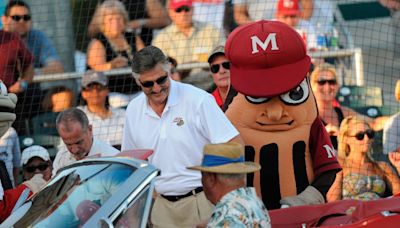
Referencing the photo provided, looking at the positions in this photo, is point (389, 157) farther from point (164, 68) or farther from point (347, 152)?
point (164, 68)

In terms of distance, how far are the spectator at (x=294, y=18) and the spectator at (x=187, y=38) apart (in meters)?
0.68

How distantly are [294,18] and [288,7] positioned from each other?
13 centimetres

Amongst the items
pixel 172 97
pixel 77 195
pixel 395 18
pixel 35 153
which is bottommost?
pixel 35 153

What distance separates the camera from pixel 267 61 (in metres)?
6.62

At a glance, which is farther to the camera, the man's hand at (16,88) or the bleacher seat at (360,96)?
the bleacher seat at (360,96)

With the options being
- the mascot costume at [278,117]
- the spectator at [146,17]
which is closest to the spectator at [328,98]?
the spectator at [146,17]

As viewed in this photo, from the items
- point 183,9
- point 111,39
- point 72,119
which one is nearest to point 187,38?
point 183,9

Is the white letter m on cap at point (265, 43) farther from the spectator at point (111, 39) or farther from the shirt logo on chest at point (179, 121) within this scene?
the spectator at point (111, 39)

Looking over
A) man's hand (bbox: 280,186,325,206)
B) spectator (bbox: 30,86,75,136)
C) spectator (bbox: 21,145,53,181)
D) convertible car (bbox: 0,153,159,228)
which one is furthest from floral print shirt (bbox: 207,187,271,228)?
spectator (bbox: 30,86,75,136)

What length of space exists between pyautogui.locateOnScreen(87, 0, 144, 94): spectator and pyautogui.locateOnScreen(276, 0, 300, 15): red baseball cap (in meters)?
1.44

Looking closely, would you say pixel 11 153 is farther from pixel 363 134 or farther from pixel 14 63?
pixel 363 134

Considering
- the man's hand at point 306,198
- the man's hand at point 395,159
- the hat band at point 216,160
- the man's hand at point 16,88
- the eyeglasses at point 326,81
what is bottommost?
the man's hand at point 395,159

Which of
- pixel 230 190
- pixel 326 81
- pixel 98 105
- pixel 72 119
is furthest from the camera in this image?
pixel 326 81

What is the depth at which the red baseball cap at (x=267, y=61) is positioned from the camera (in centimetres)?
656
